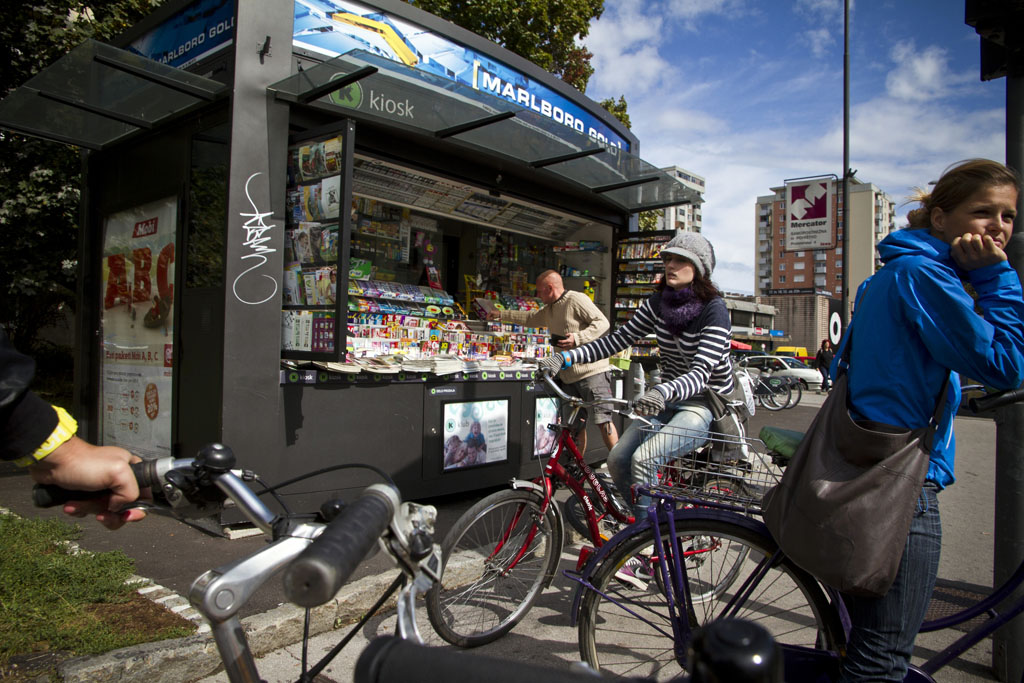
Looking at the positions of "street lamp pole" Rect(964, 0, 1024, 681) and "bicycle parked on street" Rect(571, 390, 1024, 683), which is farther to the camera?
"street lamp pole" Rect(964, 0, 1024, 681)

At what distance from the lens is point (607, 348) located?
3.39 meters

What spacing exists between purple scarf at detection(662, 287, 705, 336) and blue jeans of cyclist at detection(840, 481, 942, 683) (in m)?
1.48

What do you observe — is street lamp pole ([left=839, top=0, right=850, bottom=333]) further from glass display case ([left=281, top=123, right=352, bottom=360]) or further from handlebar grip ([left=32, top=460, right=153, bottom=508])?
handlebar grip ([left=32, top=460, right=153, bottom=508])

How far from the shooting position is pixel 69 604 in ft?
9.84

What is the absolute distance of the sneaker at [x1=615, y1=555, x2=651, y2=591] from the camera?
237 cm

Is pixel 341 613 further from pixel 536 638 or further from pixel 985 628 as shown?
pixel 985 628

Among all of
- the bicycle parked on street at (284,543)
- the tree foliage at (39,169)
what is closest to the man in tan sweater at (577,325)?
the bicycle parked on street at (284,543)

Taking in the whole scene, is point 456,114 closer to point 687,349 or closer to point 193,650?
point 687,349

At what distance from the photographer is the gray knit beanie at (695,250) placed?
3.12m

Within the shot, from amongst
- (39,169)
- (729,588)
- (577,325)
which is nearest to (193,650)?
(729,588)

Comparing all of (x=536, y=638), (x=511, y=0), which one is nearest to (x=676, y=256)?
(x=536, y=638)

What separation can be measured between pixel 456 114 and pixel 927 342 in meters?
4.27

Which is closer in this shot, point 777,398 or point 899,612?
point 899,612

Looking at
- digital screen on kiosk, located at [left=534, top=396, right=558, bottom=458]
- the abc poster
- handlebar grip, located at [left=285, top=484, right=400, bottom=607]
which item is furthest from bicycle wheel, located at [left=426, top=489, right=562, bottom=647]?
the abc poster
